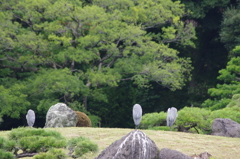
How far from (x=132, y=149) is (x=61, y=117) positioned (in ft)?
24.9

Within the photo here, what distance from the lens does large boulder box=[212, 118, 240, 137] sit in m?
12.1

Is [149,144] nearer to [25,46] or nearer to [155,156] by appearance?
[155,156]

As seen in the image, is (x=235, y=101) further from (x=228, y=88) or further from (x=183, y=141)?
(x=183, y=141)

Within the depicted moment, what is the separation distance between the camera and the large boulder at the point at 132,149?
666 cm

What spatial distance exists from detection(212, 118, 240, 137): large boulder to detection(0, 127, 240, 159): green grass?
26.7 inches

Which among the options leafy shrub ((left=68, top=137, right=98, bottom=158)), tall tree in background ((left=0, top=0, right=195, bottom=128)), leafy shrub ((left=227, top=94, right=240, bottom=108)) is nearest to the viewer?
leafy shrub ((left=68, top=137, right=98, bottom=158))

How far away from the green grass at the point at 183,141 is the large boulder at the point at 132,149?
81.6 inches

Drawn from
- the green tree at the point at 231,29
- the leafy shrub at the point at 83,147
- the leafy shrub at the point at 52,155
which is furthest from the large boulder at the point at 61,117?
the green tree at the point at 231,29

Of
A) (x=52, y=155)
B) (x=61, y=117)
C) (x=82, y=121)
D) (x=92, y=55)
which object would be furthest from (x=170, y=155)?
(x=92, y=55)

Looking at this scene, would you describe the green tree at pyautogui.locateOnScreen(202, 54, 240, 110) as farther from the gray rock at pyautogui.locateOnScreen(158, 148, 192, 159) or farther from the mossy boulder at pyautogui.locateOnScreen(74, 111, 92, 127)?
the gray rock at pyautogui.locateOnScreen(158, 148, 192, 159)

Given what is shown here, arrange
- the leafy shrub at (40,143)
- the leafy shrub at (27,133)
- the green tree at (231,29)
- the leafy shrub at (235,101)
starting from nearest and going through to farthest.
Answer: the leafy shrub at (40,143)
the leafy shrub at (27,133)
the leafy shrub at (235,101)
the green tree at (231,29)

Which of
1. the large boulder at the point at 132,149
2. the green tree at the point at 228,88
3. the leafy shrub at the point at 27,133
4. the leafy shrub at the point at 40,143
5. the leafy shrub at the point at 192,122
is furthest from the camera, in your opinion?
the green tree at the point at 228,88

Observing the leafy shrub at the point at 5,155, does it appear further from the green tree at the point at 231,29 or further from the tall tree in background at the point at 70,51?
the green tree at the point at 231,29

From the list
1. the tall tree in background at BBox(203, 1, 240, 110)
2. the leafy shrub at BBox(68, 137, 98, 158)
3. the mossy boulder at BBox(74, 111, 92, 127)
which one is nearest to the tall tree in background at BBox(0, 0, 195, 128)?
the tall tree in background at BBox(203, 1, 240, 110)
